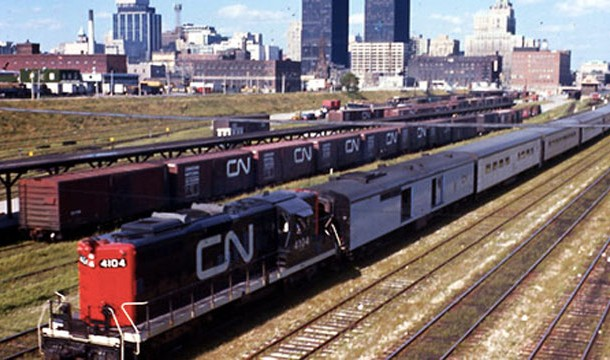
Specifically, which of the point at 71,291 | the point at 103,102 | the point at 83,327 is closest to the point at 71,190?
the point at 71,291

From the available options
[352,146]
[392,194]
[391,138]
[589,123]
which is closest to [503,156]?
[352,146]

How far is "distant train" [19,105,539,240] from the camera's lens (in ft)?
99.6

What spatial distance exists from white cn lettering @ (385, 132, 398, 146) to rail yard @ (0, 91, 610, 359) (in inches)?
865

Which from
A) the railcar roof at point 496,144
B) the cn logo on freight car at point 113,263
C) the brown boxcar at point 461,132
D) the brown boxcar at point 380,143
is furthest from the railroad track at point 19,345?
the brown boxcar at point 461,132

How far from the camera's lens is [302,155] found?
47.3m

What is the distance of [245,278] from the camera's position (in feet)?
67.9

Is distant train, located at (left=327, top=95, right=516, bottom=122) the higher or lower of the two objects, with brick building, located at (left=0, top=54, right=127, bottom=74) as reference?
lower

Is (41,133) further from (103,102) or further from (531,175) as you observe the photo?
(531,175)

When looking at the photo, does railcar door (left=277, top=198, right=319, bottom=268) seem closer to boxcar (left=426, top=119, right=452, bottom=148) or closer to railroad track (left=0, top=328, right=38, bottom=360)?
railroad track (left=0, top=328, right=38, bottom=360)

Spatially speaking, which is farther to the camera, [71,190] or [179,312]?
[71,190]

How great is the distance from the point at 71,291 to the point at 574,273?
18197 mm

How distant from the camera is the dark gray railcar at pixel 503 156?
39719 millimetres


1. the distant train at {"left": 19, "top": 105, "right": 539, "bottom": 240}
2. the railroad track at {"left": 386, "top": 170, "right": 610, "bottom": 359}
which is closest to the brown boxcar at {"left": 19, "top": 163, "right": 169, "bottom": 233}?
the distant train at {"left": 19, "top": 105, "right": 539, "bottom": 240}

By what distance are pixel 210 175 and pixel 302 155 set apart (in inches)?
413
